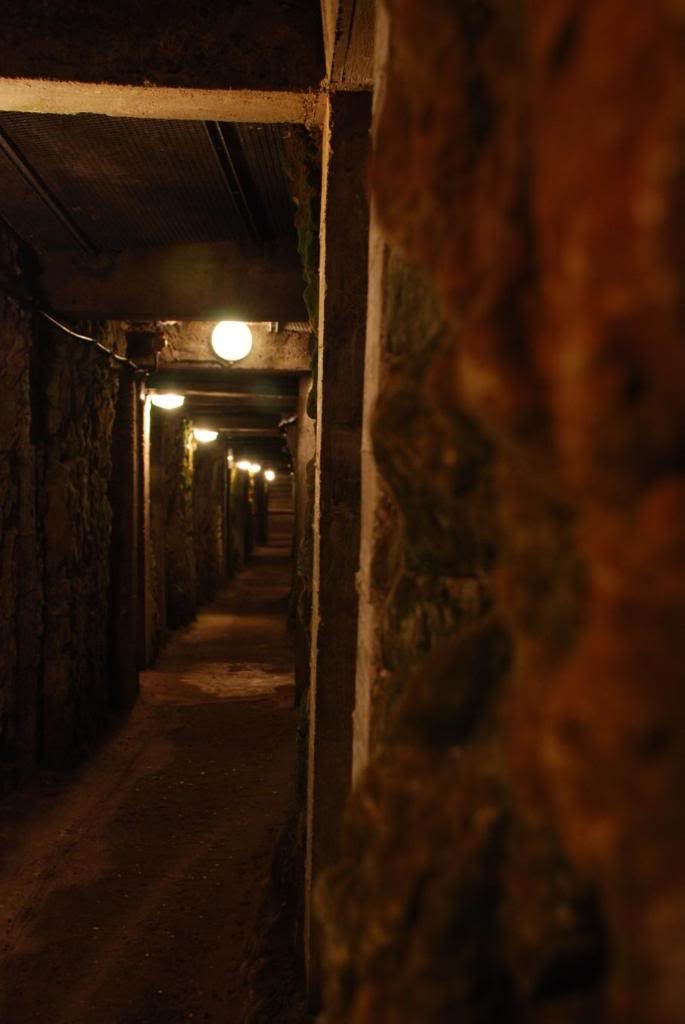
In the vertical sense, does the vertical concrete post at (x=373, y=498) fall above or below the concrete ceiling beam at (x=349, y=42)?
below

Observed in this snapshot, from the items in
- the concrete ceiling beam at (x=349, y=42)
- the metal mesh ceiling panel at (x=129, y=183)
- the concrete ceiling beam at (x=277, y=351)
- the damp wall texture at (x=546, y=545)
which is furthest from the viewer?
the concrete ceiling beam at (x=277, y=351)

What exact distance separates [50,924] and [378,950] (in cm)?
345

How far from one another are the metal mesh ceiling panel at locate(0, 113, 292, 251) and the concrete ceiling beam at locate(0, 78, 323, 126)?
0.59 m

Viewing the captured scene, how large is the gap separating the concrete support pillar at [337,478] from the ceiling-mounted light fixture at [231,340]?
3333mm

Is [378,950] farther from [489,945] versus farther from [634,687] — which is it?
[634,687]

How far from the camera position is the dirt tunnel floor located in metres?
3.23

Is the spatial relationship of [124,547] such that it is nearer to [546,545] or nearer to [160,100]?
[160,100]

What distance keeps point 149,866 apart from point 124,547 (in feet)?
10.9

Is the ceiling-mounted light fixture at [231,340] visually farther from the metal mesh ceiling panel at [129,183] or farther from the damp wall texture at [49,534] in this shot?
the damp wall texture at [49,534]

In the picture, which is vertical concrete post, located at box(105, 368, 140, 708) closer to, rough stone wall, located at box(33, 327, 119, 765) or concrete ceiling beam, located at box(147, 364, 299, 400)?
rough stone wall, located at box(33, 327, 119, 765)

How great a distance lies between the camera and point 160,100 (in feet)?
9.42

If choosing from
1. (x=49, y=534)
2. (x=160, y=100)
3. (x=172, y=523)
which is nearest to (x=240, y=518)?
(x=172, y=523)

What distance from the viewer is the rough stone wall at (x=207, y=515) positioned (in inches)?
527

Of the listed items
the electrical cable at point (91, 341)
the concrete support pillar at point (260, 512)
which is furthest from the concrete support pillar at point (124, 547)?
the concrete support pillar at point (260, 512)
